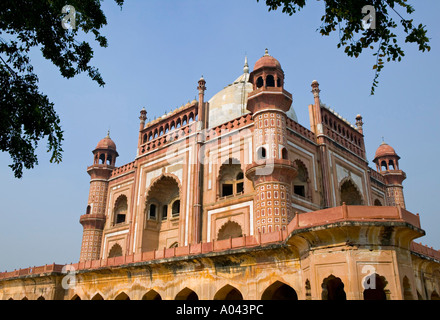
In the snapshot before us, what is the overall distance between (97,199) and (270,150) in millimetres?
14890

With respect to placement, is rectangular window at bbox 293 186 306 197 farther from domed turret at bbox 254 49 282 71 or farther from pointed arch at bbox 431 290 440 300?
pointed arch at bbox 431 290 440 300

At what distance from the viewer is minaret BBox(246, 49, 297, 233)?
17.1 m

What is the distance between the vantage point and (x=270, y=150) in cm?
1812

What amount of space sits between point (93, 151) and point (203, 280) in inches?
705

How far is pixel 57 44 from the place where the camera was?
7.96 m

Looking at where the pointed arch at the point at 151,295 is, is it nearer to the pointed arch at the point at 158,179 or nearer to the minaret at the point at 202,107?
the pointed arch at the point at 158,179

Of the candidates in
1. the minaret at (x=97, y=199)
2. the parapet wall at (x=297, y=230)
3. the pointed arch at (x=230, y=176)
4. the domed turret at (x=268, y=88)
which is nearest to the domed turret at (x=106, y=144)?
the minaret at (x=97, y=199)

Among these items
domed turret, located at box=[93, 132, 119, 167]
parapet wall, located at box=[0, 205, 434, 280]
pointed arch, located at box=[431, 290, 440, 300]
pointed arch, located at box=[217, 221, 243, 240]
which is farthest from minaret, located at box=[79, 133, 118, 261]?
pointed arch, located at box=[431, 290, 440, 300]

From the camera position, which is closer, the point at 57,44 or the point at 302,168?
the point at 57,44

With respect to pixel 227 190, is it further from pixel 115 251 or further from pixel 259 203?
pixel 115 251

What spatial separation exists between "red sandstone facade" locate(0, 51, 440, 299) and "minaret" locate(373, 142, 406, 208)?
0.08 m

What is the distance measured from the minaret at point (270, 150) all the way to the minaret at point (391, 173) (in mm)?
14197
